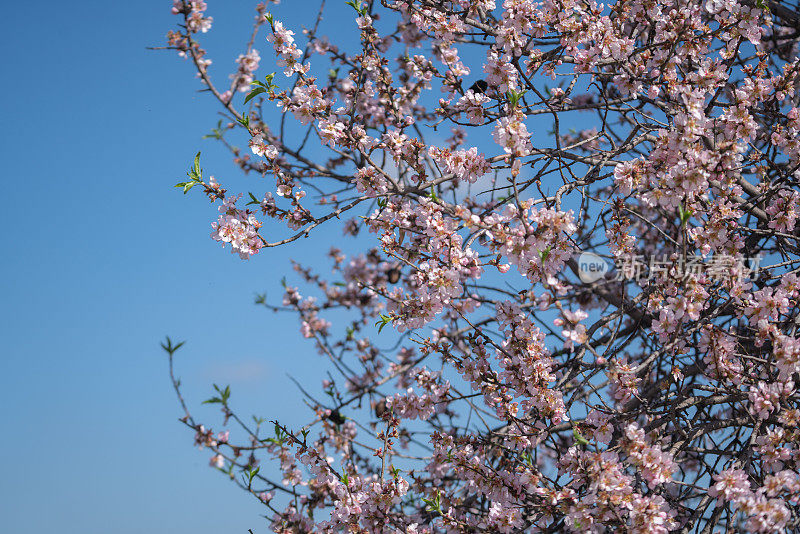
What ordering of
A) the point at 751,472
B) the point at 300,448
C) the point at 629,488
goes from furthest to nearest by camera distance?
the point at 300,448, the point at 751,472, the point at 629,488

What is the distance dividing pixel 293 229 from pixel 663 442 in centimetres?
239

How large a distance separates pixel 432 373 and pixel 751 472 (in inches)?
73.0

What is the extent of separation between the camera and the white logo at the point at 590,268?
4602mm

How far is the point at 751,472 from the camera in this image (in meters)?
3.03

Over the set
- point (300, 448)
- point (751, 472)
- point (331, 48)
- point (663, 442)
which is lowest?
point (751, 472)

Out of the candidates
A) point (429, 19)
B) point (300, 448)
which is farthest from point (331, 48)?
point (300, 448)

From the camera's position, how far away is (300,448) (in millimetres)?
3783

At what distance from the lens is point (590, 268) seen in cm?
465

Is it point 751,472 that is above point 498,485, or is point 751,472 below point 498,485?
below

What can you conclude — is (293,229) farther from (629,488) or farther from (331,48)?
(331,48)

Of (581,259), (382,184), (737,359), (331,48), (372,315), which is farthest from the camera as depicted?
(372,315)

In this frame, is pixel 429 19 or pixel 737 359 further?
pixel 429 19

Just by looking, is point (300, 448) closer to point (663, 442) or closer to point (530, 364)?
point (530, 364)

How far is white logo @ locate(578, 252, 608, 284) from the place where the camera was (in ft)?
15.1
